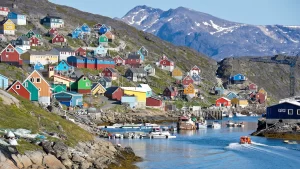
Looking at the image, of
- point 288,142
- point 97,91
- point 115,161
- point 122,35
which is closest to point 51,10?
point 122,35

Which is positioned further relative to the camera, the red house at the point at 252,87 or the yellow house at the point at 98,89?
the red house at the point at 252,87

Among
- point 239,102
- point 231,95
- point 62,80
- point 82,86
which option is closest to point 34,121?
point 82,86

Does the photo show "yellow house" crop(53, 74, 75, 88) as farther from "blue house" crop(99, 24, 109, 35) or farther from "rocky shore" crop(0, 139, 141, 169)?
"rocky shore" crop(0, 139, 141, 169)

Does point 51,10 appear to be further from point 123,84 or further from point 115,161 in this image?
point 115,161

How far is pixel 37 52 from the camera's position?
11688 centimetres

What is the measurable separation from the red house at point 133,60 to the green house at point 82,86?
32.8 m

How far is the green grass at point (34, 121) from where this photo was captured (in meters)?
46.3

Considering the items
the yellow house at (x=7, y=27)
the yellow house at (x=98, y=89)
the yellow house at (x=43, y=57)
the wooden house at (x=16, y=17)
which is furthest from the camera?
the wooden house at (x=16, y=17)

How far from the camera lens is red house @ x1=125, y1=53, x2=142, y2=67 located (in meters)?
140

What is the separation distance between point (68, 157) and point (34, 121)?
7.93 metres

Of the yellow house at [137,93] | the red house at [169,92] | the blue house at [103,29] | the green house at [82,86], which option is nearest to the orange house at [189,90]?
the red house at [169,92]

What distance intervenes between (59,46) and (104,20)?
59772mm

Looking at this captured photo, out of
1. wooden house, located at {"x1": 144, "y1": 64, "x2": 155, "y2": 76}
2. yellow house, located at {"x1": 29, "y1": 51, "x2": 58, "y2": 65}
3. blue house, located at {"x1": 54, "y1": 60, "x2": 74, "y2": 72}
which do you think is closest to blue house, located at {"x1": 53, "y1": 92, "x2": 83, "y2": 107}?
blue house, located at {"x1": 54, "y1": 60, "x2": 74, "y2": 72}

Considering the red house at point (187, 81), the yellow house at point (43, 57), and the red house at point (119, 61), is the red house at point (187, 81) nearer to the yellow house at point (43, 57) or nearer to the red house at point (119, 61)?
the red house at point (119, 61)
